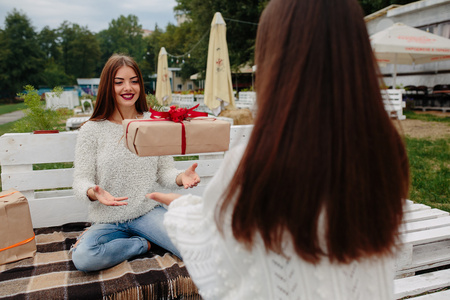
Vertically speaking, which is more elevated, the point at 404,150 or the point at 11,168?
the point at 404,150

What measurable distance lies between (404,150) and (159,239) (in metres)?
1.69

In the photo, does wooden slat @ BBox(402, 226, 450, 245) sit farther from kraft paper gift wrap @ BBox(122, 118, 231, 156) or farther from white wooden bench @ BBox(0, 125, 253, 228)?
kraft paper gift wrap @ BBox(122, 118, 231, 156)

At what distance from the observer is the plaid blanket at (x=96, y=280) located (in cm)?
185

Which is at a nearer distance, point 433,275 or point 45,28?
point 433,275

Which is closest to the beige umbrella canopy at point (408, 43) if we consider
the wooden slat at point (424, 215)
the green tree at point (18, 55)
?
the wooden slat at point (424, 215)

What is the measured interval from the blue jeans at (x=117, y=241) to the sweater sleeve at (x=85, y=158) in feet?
1.02

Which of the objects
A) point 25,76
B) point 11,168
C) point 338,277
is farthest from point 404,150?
point 25,76

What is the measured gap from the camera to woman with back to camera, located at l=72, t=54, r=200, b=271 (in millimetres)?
2299

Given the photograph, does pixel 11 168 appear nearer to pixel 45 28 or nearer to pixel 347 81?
pixel 347 81

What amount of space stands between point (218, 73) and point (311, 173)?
778cm

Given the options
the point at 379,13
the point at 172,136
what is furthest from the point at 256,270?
the point at 379,13

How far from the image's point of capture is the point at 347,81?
90 cm

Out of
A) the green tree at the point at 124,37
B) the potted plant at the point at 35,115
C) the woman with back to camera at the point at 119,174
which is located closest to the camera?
the woman with back to camera at the point at 119,174

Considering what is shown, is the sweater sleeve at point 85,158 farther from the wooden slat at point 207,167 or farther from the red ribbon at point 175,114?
the wooden slat at point 207,167
